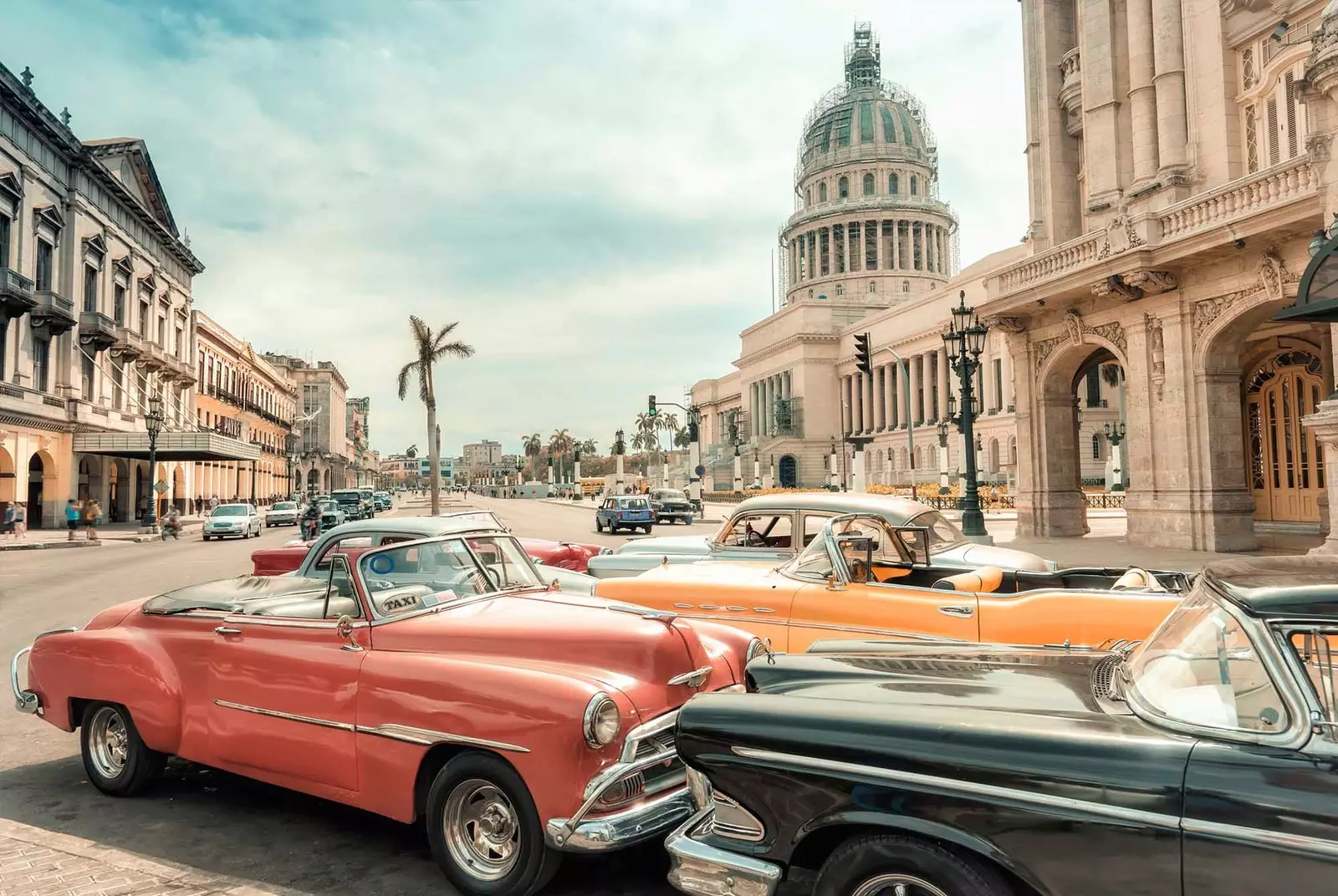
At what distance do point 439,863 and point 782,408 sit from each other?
88.7 metres

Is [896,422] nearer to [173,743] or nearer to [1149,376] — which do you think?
[1149,376]

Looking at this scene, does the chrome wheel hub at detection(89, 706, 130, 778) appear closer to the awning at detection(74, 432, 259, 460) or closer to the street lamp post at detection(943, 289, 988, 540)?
the street lamp post at detection(943, 289, 988, 540)

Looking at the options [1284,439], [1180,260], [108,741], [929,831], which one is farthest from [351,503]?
[929,831]

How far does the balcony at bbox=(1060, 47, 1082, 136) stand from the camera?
24.0 metres

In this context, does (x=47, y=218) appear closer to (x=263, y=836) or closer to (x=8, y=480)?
(x=8, y=480)

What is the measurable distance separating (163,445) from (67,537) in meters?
9.40

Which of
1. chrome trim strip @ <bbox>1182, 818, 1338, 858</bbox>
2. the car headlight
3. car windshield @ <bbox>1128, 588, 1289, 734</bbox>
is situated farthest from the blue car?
chrome trim strip @ <bbox>1182, 818, 1338, 858</bbox>

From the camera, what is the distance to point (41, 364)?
37812 mm

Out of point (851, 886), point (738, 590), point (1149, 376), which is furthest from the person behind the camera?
point (1149, 376)

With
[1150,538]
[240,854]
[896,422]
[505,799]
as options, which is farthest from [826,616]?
[896,422]

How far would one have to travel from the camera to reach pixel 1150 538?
62.7ft

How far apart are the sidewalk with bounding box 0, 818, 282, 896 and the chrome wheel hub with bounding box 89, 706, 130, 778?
0.76m

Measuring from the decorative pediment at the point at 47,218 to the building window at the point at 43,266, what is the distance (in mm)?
740

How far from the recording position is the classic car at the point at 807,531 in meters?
8.28
